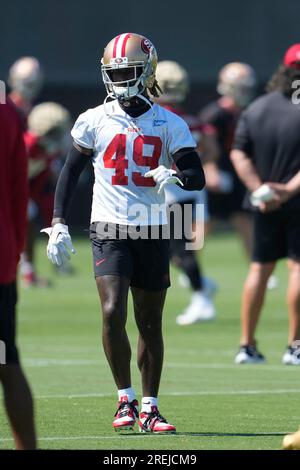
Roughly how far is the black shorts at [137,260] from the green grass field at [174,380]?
0.91 m

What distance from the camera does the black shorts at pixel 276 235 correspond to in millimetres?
11500

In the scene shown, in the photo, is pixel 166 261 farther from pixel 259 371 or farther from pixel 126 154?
pixel 259 371

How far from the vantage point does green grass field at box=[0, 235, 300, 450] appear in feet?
25.7

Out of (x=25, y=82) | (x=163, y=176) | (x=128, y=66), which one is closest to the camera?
(x=163, y=176)


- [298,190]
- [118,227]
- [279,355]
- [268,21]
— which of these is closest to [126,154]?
[118,227]

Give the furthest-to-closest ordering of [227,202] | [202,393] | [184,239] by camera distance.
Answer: [227,202] → [184,239] → [202,393]

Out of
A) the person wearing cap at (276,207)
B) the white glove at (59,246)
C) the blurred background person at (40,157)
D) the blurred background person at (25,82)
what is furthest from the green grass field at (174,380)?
the blurred background person at (25,82)

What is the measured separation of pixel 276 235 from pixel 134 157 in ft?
11.7

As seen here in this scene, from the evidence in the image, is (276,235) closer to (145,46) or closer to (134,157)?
(134,157)

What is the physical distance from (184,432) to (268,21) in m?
21.5

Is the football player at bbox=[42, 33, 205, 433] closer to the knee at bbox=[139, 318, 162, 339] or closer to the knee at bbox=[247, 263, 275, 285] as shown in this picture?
the knee at bbox=[139, 318, 162, 339]

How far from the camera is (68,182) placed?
8.23 metres

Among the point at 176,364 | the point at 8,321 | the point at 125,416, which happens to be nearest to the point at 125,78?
the point at 125,416

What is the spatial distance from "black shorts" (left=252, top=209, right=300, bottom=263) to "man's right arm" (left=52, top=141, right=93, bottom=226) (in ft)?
11.5
